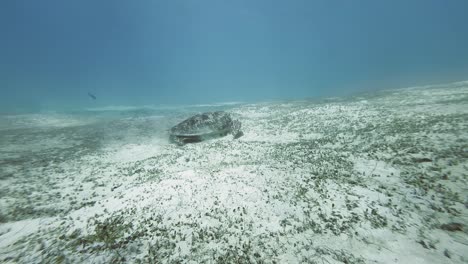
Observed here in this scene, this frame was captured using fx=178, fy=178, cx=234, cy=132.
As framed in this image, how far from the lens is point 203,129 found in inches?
753

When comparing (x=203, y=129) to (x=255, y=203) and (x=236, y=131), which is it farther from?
(x=255, y=203)

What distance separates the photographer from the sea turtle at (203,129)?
18.5m

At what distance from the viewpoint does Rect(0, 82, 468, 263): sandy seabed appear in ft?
18.3

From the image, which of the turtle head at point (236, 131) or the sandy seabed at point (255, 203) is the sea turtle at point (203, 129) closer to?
the turtle head at point (236, 131)

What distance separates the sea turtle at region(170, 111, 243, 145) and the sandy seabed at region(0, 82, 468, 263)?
13.0 feet

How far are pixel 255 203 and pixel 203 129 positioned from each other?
12441mm

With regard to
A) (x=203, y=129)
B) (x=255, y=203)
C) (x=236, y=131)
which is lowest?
(x=255, y=203)

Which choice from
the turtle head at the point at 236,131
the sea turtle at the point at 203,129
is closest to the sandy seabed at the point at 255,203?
the sea turtle at the point at 203,129

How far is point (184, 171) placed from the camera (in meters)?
11.7

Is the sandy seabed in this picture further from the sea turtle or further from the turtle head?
the turtle head

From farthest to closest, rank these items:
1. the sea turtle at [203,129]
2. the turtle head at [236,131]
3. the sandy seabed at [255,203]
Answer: the turtle head at [236,131]
the sea turtle at [203,129]
the sandy seabed at [255,203]

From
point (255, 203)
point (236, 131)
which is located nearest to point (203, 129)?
point (236, 131)

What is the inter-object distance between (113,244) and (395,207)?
10.4 metres

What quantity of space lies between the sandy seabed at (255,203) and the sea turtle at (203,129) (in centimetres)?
397
